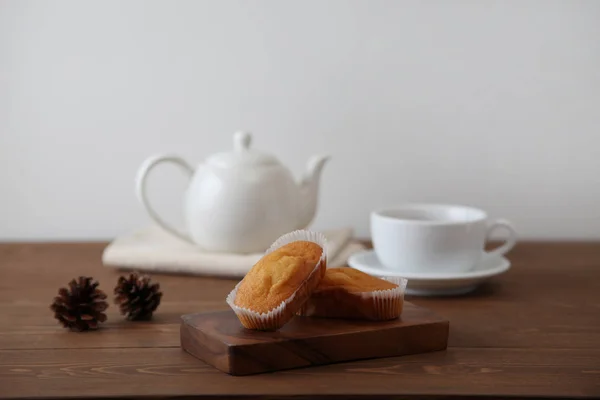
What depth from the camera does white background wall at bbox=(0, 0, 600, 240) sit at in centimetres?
140

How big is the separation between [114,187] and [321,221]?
0.37 meters

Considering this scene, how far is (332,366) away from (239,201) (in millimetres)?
455

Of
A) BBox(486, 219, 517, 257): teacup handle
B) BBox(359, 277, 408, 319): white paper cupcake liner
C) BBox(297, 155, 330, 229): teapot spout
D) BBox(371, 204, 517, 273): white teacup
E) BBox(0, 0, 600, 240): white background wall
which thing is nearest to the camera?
BBox(359, 277, 408, 319): white paper cupcake liner

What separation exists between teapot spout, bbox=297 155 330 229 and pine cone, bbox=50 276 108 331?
412 millimetres

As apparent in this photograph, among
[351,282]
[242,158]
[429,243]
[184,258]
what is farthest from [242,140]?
[351,282]

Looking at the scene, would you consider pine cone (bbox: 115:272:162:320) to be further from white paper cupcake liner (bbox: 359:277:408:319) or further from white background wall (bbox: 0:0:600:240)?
white background wall (bbox: 0:0:600:240)

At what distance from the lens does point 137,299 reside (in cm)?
92

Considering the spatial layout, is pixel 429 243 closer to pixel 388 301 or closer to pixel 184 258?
pixel 388 301

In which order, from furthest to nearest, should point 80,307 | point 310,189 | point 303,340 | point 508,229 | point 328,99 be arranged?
→ 1. point 328,99
2. point 310,189
3. point 508,229
4. point 80,307
5. point 303,340

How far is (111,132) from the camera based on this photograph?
144cm

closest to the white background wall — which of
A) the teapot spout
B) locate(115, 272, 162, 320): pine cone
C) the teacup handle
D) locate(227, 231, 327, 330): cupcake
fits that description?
the teapot spout

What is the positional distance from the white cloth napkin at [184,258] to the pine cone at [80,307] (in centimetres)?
26

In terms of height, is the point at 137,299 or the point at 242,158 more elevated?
the point at 242,158

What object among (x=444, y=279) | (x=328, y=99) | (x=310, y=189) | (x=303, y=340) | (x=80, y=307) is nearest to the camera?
(x=303, y=340)
